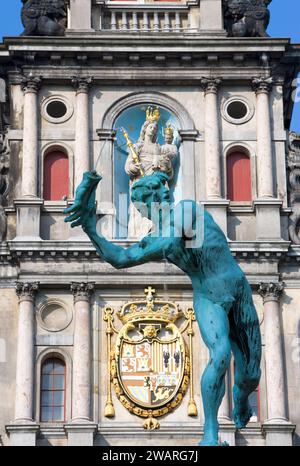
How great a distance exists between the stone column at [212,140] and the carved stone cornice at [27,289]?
3.56 meters

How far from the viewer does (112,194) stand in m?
26.8

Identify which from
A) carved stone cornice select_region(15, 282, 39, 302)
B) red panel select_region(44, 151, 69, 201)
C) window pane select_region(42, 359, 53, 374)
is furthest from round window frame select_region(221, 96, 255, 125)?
window pane select_region(42, 359, 53, 374)

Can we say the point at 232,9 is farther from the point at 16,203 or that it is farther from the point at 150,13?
the point at 16,203

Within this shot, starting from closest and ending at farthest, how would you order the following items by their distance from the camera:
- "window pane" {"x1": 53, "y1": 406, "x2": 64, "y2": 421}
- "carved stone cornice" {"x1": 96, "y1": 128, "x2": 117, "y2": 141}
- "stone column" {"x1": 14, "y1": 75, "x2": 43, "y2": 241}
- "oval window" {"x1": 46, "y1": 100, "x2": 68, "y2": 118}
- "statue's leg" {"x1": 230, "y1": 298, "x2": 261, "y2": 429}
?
1. "statue's leg" {"x1": 230, "y1": 298, "x2": 261, "y2": 429}
2. "window pane" {"x1": 53, "y1": 406, "x2": 64, "y2": 421}
3. "stone column" {"x1": 14, "y1": 75, "x2": 43, "y2": 241}
4. "carved stone cornice" {"x1": 96, "y1": 128, "x2": 117, "y2": 141}
5. "oval window" {"x1": 46, "y1": 100, "x2": 68, "y2": 118}

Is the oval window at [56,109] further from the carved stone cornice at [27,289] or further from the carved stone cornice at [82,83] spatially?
the carved stone cornice at [27,289]

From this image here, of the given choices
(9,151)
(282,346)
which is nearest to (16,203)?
(9,151)

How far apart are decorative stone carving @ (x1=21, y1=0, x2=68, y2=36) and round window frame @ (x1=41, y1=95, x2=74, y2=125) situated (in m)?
1.27

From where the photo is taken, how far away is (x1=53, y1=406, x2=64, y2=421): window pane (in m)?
25.7

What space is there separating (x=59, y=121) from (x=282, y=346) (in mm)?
5949

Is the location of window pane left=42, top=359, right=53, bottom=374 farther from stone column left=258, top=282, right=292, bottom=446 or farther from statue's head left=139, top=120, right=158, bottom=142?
statue's head left=139, top=120, right=158, bottom=142

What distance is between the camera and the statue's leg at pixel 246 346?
10.2 metres

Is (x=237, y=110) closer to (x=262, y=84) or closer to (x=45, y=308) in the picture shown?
(x=262, y=84)

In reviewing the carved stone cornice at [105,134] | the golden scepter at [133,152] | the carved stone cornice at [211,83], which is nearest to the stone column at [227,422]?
the golden scepter at [133,152]

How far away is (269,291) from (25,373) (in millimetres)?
4505
